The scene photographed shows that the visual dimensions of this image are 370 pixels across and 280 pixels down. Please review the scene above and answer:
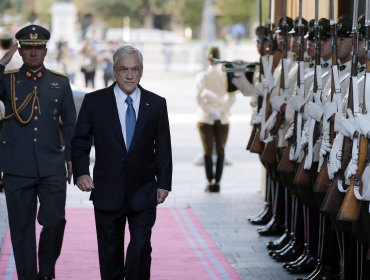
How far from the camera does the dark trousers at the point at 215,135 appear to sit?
50.0ft

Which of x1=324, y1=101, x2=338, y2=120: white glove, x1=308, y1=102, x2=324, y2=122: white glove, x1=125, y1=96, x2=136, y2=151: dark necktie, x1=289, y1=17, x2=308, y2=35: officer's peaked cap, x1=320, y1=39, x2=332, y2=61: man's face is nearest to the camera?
x1=125, y1=96, x2=136, y2=151: dark necktie

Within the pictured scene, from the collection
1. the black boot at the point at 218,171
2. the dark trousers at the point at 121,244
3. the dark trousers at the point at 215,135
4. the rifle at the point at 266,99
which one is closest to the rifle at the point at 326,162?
the dark trousers at the point at 121,244

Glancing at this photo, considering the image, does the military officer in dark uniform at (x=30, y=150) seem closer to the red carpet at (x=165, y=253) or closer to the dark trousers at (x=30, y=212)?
the dark trousers at (x=30, y=212)

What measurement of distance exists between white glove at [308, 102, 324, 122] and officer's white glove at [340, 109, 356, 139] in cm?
88

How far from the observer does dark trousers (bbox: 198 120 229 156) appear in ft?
50.0

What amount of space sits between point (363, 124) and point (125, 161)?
1459 mm

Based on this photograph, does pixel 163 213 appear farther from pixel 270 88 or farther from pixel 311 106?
pixel 311 106

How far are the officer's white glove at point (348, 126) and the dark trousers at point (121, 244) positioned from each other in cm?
127

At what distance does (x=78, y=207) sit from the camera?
13836mm

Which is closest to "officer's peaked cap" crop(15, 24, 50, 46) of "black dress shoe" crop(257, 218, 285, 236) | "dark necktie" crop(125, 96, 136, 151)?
"dark necktie" crop(125, 96, 136, 151)

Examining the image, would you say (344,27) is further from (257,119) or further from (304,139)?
(257,119)

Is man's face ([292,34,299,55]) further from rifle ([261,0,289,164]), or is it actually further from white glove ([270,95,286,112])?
white glove ([270,95,286,112])

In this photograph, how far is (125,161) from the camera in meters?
7.56

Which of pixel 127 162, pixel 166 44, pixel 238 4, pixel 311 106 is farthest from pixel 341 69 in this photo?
pixel 238 4
